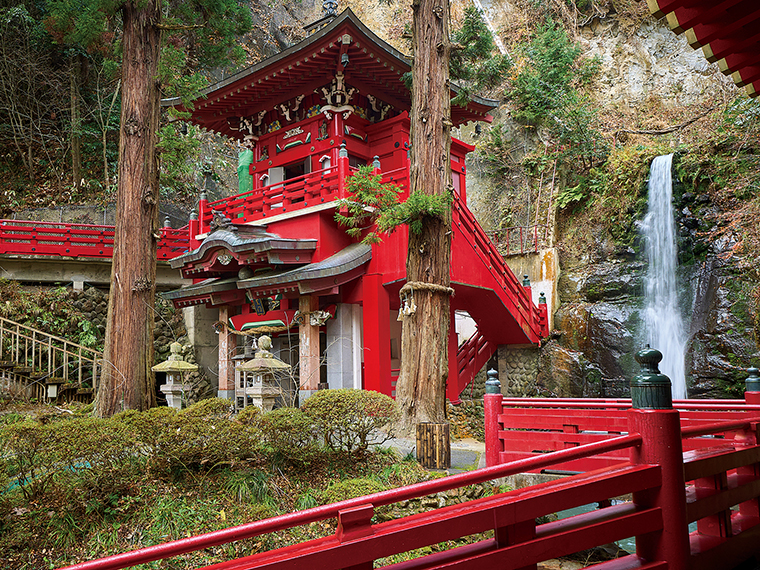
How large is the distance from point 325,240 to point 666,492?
10.4 metres

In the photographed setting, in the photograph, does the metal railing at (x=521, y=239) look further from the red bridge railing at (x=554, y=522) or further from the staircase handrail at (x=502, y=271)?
the red bridge railing at (x=554, y=522)

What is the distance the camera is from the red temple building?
→ 11742mm

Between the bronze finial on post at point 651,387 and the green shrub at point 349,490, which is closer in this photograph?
the bronze finial on post at point 651,387

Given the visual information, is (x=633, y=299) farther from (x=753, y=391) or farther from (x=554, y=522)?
(x=554, y=522)

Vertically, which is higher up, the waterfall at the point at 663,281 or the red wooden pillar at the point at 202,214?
the red wooden pillar at the point at 202,214

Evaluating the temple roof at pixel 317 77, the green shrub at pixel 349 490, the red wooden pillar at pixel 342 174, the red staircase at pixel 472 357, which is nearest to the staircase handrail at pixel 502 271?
the red staircase at pixel 472 357

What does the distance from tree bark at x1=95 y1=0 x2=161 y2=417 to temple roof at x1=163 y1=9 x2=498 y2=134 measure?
6.07 ft

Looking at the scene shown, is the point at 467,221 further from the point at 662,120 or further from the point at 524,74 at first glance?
the point at 662,120

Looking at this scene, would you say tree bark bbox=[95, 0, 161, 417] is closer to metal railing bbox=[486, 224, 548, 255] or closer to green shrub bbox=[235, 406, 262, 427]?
green shrub bbox=[235, 406, 262, 427]

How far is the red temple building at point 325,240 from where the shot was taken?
1174 cm

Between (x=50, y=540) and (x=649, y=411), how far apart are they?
500cm

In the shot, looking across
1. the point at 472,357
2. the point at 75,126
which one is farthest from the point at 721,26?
the point at 75,126

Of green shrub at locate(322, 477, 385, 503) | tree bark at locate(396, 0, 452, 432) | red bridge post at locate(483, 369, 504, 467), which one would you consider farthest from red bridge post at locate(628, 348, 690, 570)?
tree bark at locate(396, 0, 452, 432)

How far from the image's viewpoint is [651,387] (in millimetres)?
2980
